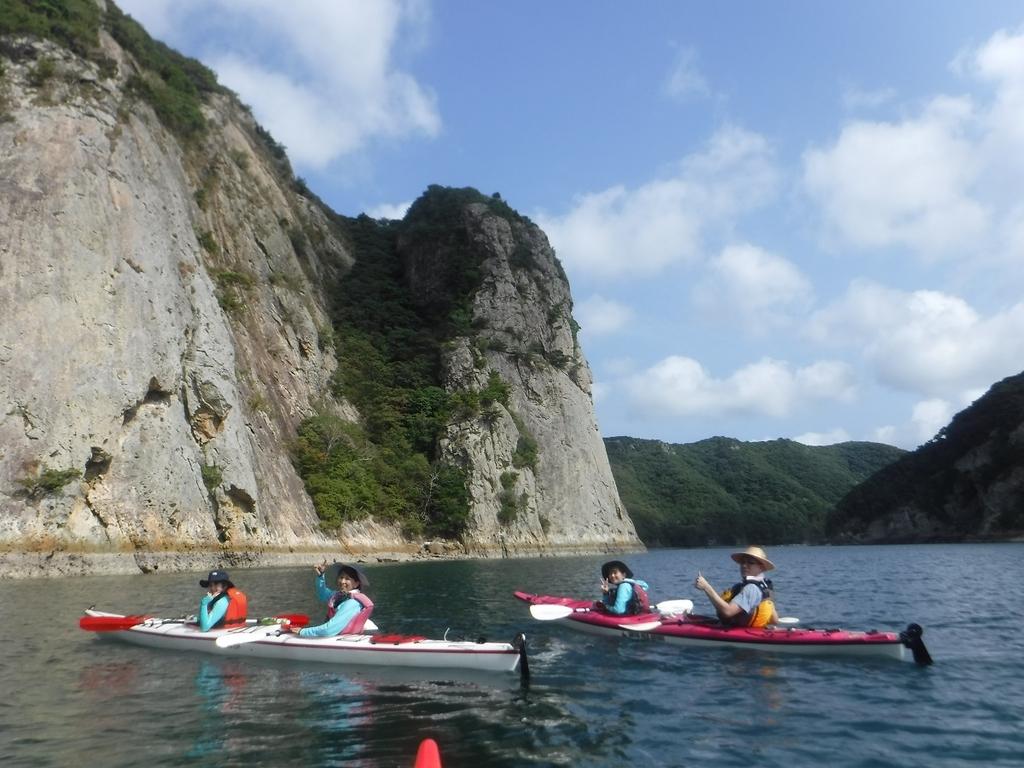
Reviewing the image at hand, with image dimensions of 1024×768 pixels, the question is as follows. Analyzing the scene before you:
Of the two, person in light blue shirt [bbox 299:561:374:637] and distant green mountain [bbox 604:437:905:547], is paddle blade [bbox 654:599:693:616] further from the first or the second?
distant green mountain [bbox 604:437:905:547]

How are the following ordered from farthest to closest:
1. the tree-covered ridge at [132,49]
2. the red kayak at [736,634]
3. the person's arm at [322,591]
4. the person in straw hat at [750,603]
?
the tree-covered ridge at [132,49] → the person's arm at [322,591] → the person in straw hat at [750,603] → the red kayak at [736,634]

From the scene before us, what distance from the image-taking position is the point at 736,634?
12070 millimetres

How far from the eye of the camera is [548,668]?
1108cm

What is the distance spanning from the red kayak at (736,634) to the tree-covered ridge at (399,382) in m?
31.5

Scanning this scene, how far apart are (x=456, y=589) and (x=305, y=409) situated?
94.1 feet

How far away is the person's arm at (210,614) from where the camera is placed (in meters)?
12.4

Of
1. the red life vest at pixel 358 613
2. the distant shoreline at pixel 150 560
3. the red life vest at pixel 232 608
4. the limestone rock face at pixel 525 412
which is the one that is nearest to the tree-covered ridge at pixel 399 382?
the limestone rock face at pixel 525 412

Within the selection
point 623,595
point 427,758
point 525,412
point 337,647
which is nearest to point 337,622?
point 337,647

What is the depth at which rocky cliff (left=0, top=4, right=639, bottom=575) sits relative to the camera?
2762cm

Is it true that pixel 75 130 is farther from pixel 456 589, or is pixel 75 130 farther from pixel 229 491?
pixel 456 589

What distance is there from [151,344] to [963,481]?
9522 centimetres

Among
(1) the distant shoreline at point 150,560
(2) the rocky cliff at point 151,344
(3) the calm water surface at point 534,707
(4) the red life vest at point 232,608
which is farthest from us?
(2) the rocky cliff at point 151,344

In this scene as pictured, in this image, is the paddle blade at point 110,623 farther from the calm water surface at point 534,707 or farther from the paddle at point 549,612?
the paddle at point 549,612

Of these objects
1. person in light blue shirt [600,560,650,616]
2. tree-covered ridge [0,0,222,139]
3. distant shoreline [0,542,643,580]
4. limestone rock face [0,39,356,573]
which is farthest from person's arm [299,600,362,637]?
tree-covered ridge [0,0,222,139]
